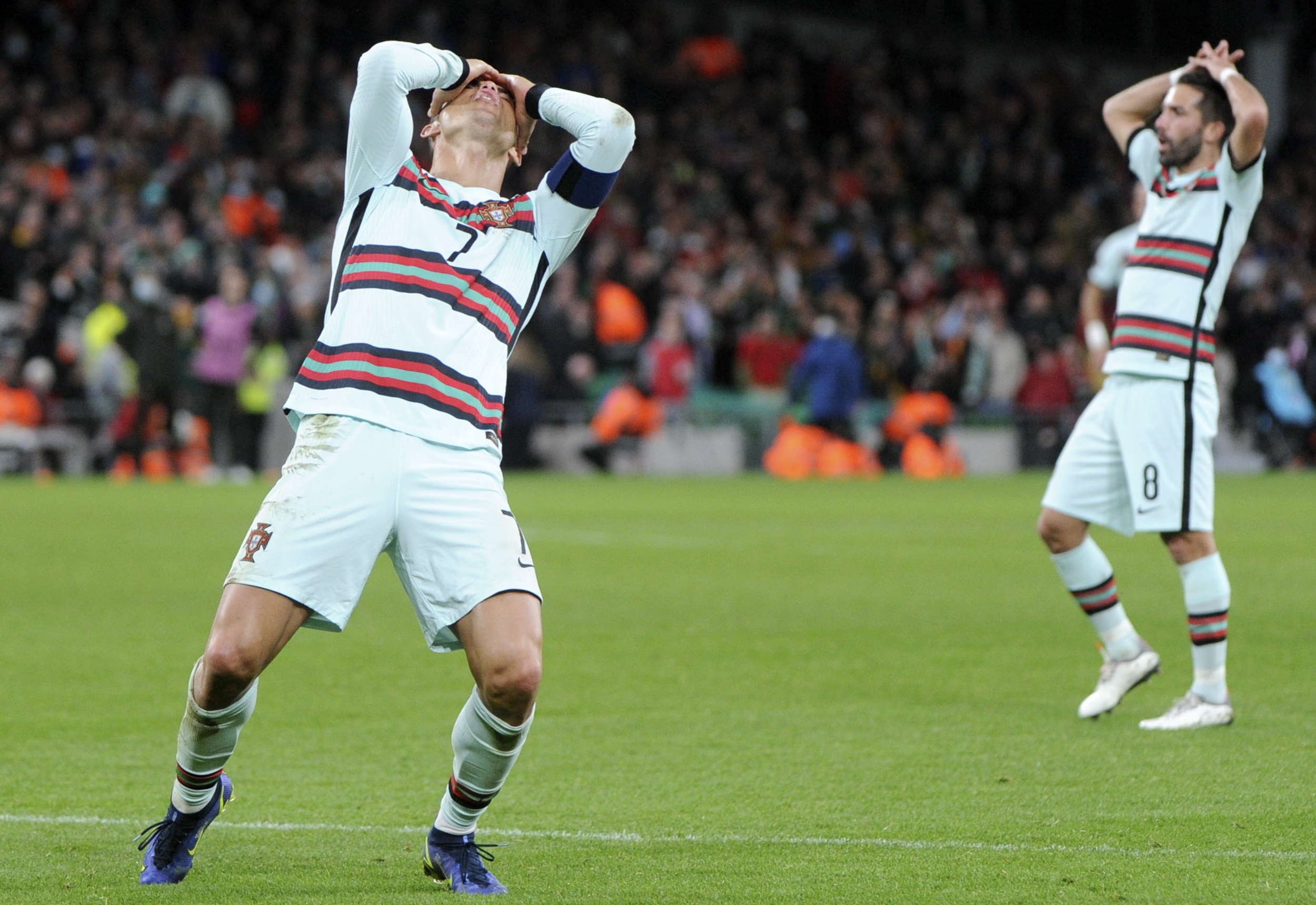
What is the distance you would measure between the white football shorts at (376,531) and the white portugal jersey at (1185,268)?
10.8 ft

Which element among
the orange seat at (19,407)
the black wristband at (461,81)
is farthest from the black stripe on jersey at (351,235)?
the orange seat at (19,407)

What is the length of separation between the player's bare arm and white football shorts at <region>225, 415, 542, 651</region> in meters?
3.50

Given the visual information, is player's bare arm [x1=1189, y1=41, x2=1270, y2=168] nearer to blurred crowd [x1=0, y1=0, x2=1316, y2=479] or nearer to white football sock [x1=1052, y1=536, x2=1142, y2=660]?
white football sock [x1=1052, y1=536, x2=1142, y2=660]

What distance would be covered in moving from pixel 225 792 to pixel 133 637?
166 inches

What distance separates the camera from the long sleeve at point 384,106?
4.43 meters

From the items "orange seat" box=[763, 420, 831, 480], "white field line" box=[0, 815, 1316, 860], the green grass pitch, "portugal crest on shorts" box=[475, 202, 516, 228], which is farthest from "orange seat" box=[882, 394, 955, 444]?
"portugal crest on shorts" box=[475, 202, 516, 228]

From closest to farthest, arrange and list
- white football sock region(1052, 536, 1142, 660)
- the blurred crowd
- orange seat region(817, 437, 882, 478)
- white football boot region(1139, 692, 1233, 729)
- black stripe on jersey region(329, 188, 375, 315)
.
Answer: black stripe on jersey region(329, 188, 375, 315) < white football boot region(1139, 692, 1233, 729) < white football sock region(1052, 536, 1142, 660) < the blurred crowd < orange seat region(817, 437, 882, 478)

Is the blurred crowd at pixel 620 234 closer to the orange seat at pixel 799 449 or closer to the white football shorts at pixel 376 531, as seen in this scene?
the orange seat at pixel 799 449

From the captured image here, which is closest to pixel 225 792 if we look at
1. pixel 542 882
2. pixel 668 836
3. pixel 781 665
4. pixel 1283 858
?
pixel 542 882

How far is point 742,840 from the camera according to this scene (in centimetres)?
477

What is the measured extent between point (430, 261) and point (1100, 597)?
11.3 ft

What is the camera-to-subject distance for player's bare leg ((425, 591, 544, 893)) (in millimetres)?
4117

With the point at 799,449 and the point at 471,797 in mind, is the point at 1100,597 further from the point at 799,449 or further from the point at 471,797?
the point at 799,449

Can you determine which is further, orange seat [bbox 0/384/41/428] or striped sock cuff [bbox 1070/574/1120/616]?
orange seat [bbox 0/384/41/428]
